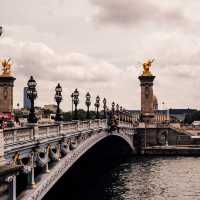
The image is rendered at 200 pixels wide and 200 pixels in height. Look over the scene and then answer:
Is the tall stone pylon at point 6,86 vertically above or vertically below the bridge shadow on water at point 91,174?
above

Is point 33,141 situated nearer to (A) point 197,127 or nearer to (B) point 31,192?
(B) point 31,192

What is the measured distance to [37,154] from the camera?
2923cm

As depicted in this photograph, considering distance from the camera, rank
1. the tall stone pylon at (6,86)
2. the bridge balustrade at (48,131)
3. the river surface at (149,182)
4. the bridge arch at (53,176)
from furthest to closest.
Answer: the tall stone pylon at (6,86) → the river surface at (149,182) → the bridge balustrade at (48,131) → the bridge arch at (53,176)

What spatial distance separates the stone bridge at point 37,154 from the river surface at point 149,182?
26.8 ft

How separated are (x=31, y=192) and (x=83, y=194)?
22.6 m

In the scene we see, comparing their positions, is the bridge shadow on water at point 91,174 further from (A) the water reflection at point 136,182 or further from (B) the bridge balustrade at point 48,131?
(B) the bridge balustrade at point 48,131

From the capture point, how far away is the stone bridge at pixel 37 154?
18.4 meters

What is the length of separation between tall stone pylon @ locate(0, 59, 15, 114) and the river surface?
36265 mm

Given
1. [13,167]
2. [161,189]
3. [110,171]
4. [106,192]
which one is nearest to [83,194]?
[106,192]

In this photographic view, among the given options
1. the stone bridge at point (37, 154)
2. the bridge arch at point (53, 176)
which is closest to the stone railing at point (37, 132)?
the stone bridge at point (37, 154)

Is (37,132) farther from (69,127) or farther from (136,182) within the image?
(136,182)

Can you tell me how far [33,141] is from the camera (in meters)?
28.3

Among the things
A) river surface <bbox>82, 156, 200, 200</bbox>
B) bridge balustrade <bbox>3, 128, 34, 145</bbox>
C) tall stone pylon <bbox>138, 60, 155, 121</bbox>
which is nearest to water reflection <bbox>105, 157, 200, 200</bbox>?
river surface <bbox>82, 156, 200, 200</bbox>

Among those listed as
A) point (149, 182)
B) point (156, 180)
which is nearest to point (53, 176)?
point (149, 182)
